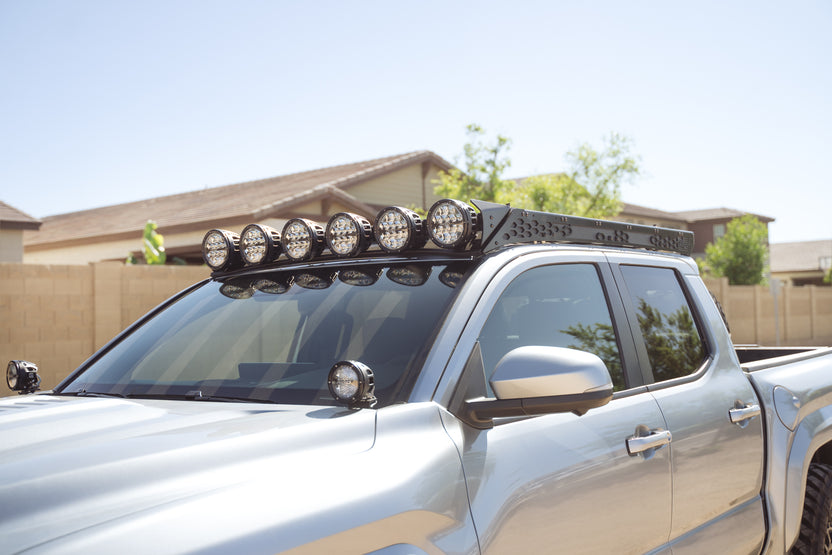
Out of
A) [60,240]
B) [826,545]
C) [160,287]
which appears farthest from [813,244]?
[826,545]

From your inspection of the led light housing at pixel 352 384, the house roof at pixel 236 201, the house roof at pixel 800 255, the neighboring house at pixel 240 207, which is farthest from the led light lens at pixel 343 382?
the house roof at pixel 800 255

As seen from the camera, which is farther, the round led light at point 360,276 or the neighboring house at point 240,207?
the neighboring house at point 240,207

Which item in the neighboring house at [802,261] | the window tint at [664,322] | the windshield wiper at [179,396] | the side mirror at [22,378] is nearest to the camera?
the windshield wiper at [179,396]

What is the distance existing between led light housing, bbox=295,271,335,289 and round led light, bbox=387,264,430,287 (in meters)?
0.25

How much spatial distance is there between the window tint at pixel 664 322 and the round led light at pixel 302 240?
122 cm

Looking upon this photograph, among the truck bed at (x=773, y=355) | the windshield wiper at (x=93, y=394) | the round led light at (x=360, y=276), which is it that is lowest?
the truck bed at (x=773, y=355)

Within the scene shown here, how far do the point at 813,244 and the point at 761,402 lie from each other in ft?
252

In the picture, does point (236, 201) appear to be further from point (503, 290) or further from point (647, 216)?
point (647, 216)

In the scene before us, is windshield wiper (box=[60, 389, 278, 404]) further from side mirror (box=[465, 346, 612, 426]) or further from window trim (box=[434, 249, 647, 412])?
side mirror (box=[465, 346, 612, 426])

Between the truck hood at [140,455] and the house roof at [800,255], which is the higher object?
the house roof at [800,255]

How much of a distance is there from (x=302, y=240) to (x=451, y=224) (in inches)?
24.6

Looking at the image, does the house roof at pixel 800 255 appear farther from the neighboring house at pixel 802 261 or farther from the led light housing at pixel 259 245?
the led light housing at pixel 259 245

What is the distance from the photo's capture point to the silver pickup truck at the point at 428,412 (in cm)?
173

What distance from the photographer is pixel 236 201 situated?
2422 centimetres
